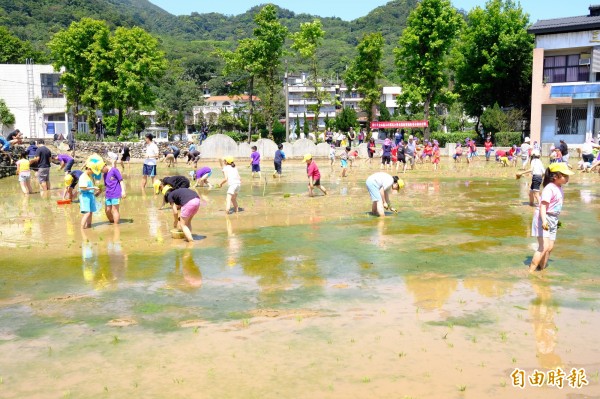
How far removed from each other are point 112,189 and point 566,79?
126ft

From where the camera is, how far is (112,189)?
14148 mm

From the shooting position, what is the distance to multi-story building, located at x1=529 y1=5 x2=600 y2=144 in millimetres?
41938

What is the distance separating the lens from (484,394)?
545 cm

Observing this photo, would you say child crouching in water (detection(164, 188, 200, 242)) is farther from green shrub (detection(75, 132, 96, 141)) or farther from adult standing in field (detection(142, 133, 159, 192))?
green shrub (detection(75, 132, 96, 141))

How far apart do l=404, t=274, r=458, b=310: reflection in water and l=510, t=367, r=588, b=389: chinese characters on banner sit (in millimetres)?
2206

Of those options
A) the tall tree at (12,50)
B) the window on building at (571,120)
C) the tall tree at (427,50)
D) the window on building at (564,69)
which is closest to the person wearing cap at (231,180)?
the tall tree at (427,50)

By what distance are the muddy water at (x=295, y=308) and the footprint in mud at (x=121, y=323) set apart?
0.12ft

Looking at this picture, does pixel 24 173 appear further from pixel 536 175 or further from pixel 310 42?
pixel 310 42

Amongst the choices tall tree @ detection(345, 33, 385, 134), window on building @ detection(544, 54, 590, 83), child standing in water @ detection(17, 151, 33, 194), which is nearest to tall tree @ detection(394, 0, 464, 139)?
tall tree @ detection(345, 33, 385, 134)

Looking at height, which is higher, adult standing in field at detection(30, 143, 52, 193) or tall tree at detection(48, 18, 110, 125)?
tall tree at detection(48, 18, 110, 125)

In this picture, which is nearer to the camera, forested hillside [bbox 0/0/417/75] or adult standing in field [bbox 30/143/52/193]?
adult standing in field [bbox 30/143/52/193]

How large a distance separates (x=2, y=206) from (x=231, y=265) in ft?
36.1

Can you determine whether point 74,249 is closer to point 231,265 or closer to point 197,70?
point 231,265

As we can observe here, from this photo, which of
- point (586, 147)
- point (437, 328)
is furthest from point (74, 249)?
point (586, 147)
